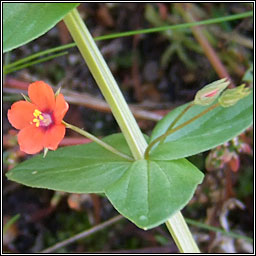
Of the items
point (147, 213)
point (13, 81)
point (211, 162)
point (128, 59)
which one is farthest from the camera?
point (128, 59)

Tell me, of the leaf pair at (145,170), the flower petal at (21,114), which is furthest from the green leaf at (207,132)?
the flower petal at (21,114)

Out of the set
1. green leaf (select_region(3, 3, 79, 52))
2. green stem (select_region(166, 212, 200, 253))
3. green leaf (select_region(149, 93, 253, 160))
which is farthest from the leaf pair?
green leaf (select_region(3, 3, 79, 52))

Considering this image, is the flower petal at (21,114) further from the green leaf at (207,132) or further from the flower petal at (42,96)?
the green leaf at (207,132)

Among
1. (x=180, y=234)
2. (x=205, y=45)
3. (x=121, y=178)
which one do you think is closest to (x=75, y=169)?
(x=121, y=178)

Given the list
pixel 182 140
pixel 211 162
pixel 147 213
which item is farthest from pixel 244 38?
pixel 147 213

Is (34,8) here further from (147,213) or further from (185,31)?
(185,31)

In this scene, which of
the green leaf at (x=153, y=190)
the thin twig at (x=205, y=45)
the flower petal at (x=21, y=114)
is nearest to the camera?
the green leaf at (x=153, y=190)

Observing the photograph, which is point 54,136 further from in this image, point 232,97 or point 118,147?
point 232,97
